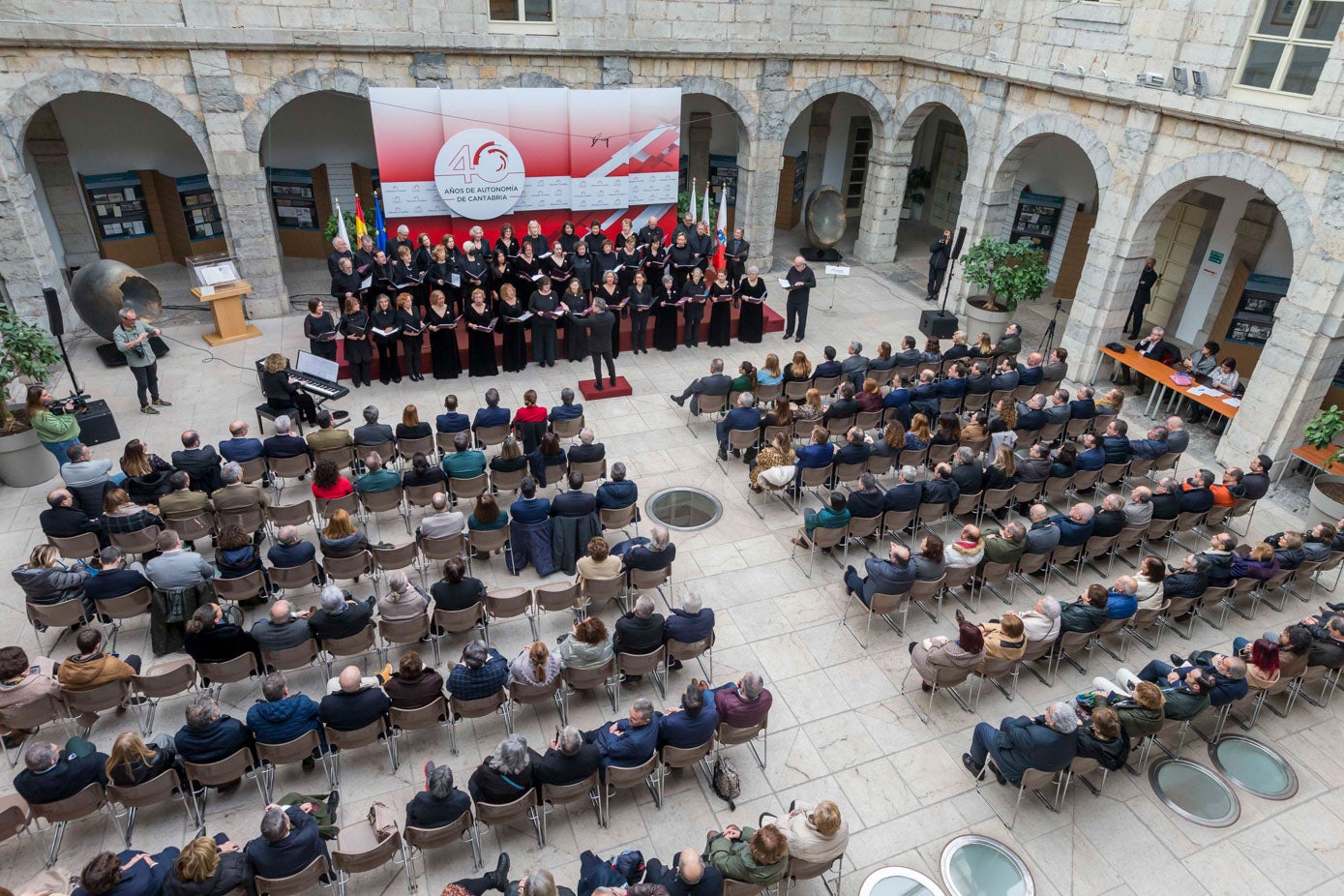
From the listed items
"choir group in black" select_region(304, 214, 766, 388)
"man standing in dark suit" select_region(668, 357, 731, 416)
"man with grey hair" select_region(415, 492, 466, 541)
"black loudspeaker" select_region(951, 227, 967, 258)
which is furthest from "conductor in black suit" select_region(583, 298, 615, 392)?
"black loudspeaker" select_region(951, 227, 967, 258)

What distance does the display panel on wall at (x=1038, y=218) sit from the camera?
19297mm

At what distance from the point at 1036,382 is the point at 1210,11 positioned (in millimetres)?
5752

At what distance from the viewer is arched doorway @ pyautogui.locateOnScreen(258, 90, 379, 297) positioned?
1808cm

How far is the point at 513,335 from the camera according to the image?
46.6 ft

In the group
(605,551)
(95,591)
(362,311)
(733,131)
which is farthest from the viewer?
(733,131)

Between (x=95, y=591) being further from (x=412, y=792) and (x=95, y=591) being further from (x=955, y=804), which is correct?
(x=955, y=804)

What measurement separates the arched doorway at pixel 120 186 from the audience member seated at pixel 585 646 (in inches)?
523

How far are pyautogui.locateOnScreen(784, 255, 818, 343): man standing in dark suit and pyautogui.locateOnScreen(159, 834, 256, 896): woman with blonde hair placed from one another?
12523mm

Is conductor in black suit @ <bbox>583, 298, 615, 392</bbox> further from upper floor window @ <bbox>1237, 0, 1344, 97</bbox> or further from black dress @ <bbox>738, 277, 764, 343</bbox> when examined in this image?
upper floor window @ <bbox>1237, 0, 1344, 97</bbox>

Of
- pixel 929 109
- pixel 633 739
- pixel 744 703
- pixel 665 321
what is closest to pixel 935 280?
pixel 929 109

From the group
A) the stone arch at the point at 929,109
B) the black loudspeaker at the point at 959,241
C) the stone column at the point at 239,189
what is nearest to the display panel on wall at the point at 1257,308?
the black loudspeaker at the point at 959,241

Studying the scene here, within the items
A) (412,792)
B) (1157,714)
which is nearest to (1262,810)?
(1157,714)

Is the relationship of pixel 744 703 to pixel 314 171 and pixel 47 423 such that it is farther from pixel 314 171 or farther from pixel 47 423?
pixel 314 171

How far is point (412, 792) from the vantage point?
7207 millimetres
